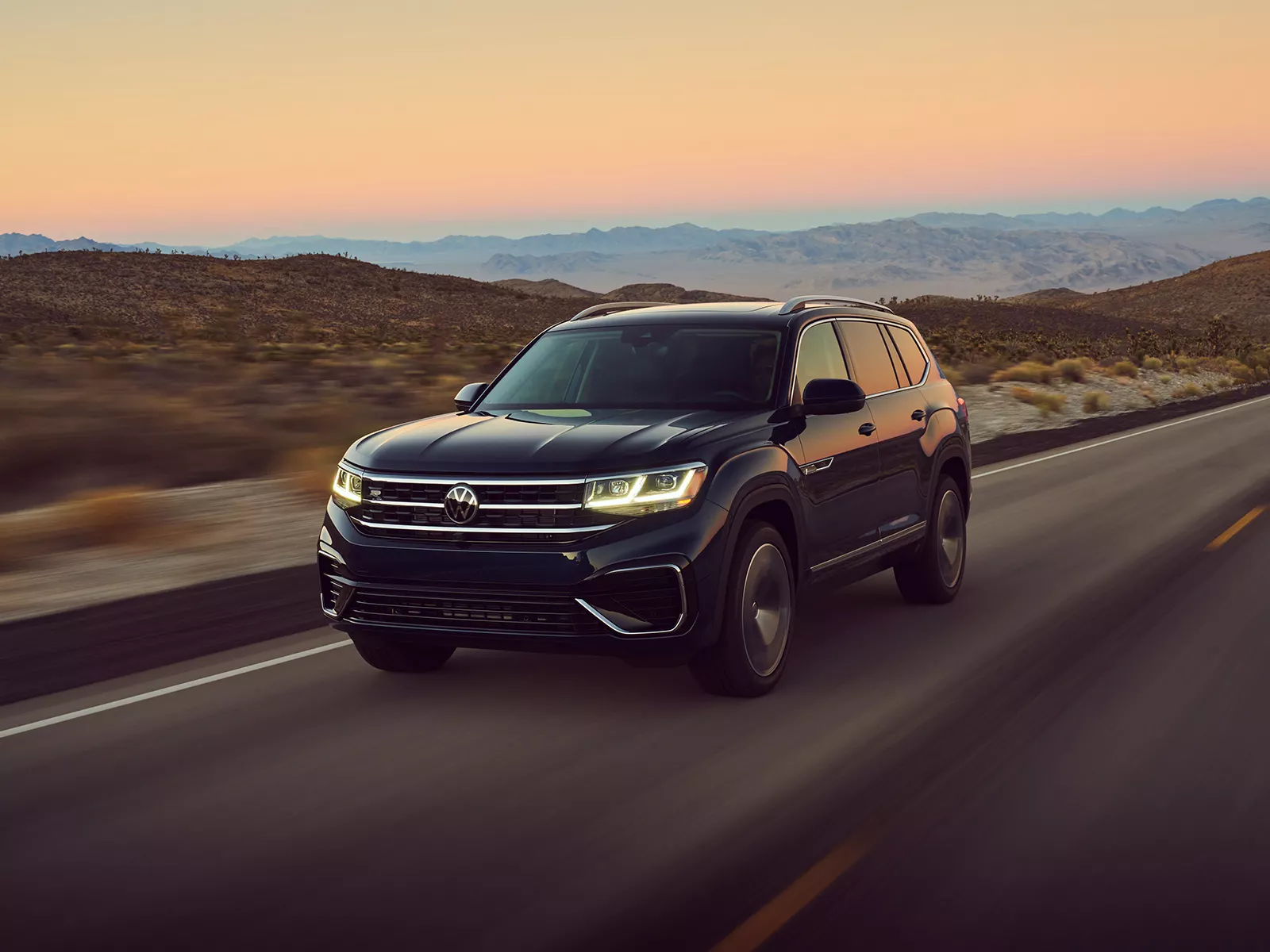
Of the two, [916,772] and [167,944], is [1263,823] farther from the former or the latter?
[167,944]

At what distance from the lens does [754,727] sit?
21.6ft

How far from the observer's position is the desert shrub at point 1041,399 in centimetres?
3148

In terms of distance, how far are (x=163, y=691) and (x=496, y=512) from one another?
7.33 feet

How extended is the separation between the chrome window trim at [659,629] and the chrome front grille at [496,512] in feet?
0.72

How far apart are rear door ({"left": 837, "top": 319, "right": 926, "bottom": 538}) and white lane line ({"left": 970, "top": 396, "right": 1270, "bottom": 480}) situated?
594 centimetres

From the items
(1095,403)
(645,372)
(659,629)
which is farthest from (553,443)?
(1095,403)

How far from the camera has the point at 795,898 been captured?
4.58 metres

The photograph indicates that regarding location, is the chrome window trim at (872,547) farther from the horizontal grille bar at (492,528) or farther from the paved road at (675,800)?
the horizontal grille bar at (492,528)

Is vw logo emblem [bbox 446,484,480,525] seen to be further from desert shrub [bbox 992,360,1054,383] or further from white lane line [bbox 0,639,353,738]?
desert shrub [bbox 992,360,1054,383]

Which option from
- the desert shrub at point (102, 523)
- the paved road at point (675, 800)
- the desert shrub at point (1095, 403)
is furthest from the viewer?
the desert shrub at point (1095, 403)

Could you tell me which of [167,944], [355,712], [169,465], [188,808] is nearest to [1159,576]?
[355,712]

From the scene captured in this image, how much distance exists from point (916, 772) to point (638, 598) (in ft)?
4.49

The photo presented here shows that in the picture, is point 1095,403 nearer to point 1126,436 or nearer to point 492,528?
point 1126,436

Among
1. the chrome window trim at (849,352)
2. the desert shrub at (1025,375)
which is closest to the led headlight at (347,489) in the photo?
the chrome window trim at (849,352)
